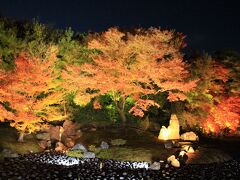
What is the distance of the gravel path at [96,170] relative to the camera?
1708cm

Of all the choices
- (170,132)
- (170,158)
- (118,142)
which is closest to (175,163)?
(170,158)

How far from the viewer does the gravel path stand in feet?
56.0

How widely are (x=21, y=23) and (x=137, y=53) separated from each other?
23.6 meters

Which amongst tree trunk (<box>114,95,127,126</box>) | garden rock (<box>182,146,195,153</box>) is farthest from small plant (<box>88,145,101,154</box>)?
tree trunk (<box>114,95,127,126</box>)

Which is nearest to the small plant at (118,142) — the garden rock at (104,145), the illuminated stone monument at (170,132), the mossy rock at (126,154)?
the garden rock at (104,145)

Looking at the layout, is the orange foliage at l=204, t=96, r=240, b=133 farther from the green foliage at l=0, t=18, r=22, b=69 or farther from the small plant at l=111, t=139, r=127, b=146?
the green foliage at l=0, t=18, r=22, b=69

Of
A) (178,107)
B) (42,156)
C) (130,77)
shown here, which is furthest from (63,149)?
(178,107)

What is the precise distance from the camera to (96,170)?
18.8m

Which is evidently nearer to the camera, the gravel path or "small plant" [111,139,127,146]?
the gravel path

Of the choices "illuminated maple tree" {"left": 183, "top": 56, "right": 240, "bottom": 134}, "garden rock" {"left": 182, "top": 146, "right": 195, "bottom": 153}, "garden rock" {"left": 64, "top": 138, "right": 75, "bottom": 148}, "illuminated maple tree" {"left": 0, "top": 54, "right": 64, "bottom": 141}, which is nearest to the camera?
"illuminated maple tree" {"left": 0, "top": 54, "right": 64, "bottom": 141}

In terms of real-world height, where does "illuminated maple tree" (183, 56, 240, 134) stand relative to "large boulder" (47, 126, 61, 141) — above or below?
above

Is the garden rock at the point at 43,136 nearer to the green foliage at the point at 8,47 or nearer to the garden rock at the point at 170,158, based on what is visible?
the green foliage at the point at 8,47

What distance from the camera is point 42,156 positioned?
2261 centimetres

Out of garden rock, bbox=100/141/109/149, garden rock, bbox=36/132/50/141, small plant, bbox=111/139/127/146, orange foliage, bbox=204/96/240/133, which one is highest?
orange foliage, bbox=204/96/240/133
